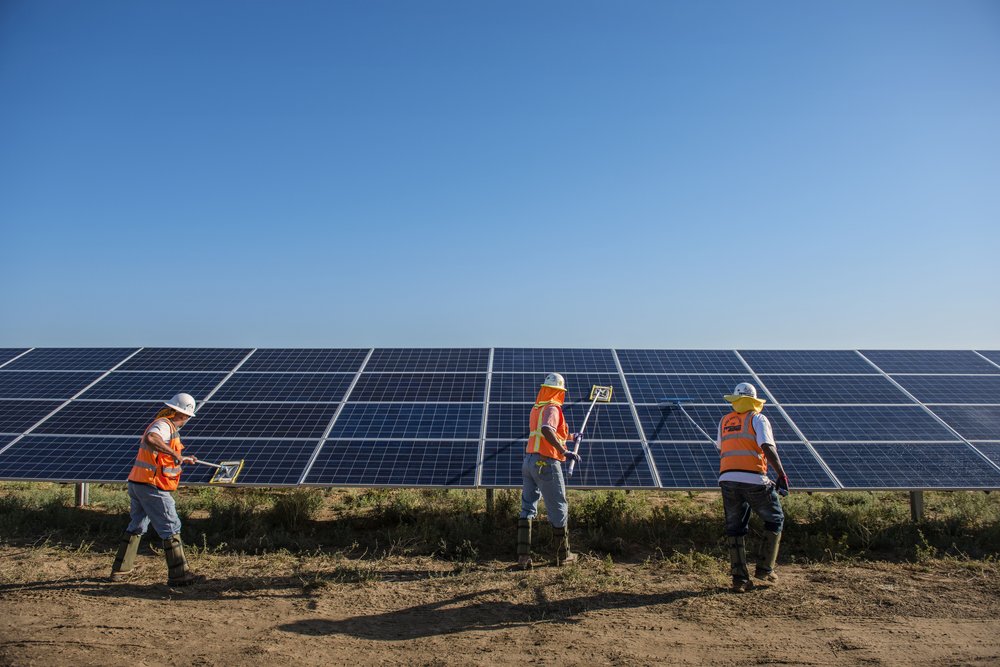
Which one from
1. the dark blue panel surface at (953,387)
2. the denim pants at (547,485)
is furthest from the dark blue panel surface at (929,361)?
the denim pants at (547,485)

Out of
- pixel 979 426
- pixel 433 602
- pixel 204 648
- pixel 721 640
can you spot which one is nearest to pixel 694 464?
pixel 721 640

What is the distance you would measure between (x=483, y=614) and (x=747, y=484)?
3.20 m

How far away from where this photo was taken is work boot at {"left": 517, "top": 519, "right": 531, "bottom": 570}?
793 centimetres

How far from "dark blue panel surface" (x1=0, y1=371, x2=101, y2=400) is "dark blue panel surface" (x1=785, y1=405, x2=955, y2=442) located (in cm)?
1274

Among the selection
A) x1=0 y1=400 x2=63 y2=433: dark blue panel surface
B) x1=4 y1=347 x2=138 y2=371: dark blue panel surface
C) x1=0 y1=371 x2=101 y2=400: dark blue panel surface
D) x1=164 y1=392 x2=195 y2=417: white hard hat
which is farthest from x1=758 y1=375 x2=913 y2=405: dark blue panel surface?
x1=4 y1=347 x2=138 y2=371: dark blue panel surface

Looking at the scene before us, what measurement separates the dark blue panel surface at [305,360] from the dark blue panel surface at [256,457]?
269 cm

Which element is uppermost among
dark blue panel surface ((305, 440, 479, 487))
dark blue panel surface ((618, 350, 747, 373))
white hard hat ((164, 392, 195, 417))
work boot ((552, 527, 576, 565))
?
dark blue panel surface ((618, 350, 747, 373))

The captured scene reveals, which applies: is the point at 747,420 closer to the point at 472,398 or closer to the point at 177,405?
the point at 472,398

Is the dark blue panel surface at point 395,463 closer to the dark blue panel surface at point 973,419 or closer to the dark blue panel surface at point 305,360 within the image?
the dark blue panel surface at point 305,360

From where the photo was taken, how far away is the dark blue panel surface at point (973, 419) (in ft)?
33.2

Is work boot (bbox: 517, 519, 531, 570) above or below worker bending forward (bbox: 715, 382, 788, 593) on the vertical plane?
below

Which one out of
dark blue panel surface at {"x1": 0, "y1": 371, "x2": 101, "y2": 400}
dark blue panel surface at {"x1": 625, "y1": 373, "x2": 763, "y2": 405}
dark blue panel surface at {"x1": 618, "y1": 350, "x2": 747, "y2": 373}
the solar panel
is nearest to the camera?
dark blue panel surface at {"x1": 625, "y1": 373, "x2": 763, "y2": 405}

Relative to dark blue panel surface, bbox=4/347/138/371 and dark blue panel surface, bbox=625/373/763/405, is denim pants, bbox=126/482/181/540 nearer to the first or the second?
dark blue panel surface, bbox=4/347/138/371

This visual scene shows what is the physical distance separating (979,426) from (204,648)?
1146 cm
